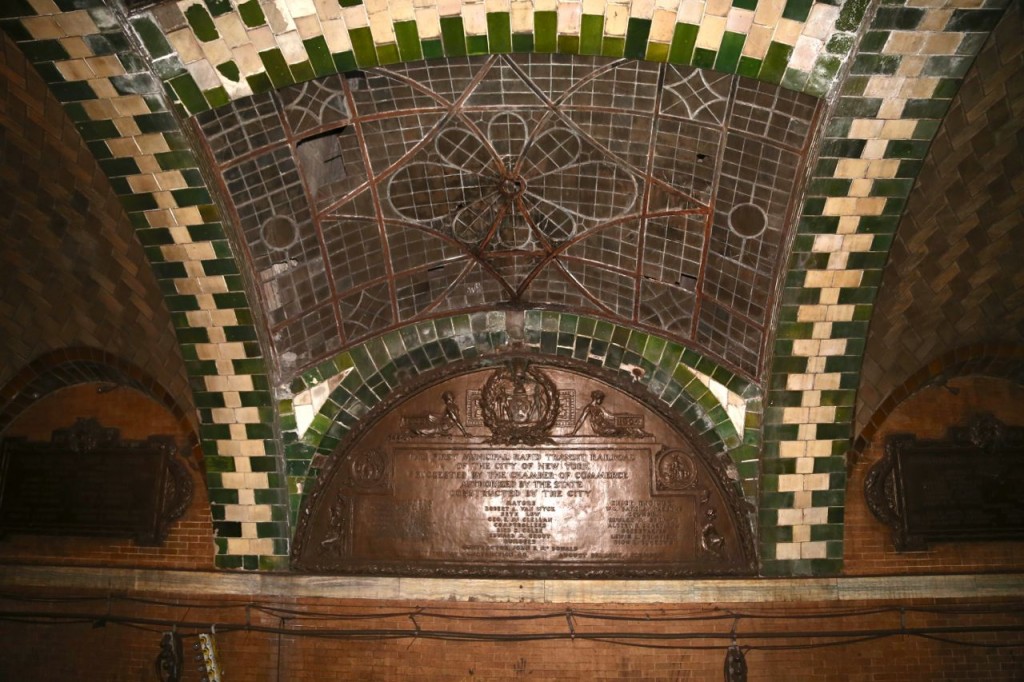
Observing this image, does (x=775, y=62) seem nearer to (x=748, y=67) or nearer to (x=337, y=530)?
(x=748, y=67)

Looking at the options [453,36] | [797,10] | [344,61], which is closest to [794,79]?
[797,10]

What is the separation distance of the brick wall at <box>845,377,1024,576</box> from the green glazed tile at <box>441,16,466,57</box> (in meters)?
5.14

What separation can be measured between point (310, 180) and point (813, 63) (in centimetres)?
389

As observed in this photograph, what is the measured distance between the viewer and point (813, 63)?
589 centimetres

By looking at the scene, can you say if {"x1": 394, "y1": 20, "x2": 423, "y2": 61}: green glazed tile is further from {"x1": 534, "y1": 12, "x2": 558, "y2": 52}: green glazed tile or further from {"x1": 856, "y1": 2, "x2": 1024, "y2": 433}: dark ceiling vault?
{"x1": 856, "y1": 2, "x2": 1024, "y2": 433}: dark ceiling vault

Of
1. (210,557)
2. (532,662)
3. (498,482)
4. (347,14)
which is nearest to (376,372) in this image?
(498,482)

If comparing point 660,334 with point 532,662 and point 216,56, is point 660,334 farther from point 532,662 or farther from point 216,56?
point 216,56

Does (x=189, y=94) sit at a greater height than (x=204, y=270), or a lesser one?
greater

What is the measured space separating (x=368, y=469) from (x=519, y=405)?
1.53 metres

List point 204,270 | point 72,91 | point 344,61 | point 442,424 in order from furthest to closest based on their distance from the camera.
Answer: point 442,424 → point 204,270 → point 72,91 → point 344,61

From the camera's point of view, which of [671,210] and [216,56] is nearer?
[216,56]

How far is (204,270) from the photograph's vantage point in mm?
7402

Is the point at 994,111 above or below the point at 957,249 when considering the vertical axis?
above

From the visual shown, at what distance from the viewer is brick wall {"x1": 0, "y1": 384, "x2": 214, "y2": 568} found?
334 inches
